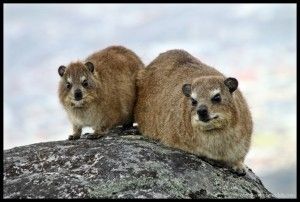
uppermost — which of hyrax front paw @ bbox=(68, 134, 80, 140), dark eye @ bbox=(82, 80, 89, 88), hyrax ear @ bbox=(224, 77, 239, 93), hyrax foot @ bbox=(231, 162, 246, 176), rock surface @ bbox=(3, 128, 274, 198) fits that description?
hyrax ear @ bbox=(224, 77, 239, 93)

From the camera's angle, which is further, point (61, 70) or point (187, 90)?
point (61, 70)

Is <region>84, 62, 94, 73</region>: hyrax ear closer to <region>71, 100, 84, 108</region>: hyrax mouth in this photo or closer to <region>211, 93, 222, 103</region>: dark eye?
<region>71, 100, 84, 108</region>: hyrax mouth

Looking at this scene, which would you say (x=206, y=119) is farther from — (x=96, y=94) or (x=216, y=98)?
(x=96, y=94)

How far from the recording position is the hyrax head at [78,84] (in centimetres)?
1270

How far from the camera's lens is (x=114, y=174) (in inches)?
330

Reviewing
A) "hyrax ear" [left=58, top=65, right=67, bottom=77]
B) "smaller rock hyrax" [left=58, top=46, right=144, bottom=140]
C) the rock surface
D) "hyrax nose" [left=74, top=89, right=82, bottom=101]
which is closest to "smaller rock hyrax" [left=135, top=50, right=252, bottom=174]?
the rock surface

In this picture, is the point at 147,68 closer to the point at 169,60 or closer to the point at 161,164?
the point at 169,60

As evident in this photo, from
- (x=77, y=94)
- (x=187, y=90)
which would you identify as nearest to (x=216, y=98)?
(x=187, y=90)

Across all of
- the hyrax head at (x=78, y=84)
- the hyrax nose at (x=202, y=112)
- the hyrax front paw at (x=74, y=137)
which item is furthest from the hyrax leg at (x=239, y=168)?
the hyrax head at (x=78, y=84)

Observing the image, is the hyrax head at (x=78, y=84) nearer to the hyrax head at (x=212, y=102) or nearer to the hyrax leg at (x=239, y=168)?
the hyrax head at (x=212, y=102)

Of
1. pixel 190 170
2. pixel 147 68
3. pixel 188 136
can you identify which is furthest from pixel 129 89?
pixel 190 170

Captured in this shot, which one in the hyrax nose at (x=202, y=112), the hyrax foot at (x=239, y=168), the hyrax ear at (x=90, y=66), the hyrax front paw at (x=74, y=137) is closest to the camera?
the hyrax nose at (x=202, y=112)

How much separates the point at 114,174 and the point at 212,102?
109 inches

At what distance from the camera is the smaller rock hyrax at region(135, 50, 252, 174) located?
10.3 meters
